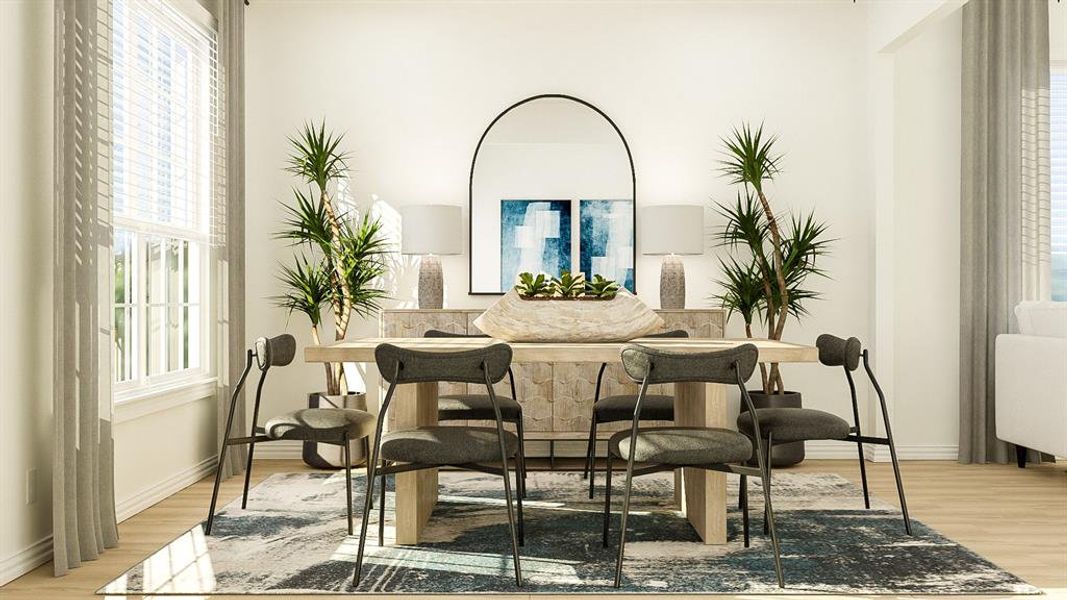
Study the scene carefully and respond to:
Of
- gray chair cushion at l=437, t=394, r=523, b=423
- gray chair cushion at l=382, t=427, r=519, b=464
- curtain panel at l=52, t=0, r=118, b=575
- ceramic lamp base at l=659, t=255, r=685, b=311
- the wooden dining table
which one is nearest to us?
gray chair cushion at l=382, t=427, r=519, b=464

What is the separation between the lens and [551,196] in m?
5.65

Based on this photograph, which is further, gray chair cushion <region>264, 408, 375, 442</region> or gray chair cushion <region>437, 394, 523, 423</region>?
gray chair cushion <region>437, 394, 523, 423</region>

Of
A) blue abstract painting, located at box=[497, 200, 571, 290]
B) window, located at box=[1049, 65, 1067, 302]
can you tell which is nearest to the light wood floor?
window, located at box=[1049, 65, 1067, 302]

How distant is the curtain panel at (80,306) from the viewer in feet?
10.5

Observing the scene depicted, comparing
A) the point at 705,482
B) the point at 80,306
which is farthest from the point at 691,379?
the point at 80,306

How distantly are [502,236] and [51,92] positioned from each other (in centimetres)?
289

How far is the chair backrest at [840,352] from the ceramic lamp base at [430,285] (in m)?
2.34

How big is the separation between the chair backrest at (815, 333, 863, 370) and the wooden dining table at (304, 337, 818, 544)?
357mm

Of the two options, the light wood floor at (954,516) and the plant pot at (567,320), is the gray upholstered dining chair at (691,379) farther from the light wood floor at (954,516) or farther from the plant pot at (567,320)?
the light wood floor at (954,516)

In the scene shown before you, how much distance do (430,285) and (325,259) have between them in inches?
30.6

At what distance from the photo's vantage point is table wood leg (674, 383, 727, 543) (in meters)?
3.48

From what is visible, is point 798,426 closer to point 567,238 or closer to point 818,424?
point 818,424

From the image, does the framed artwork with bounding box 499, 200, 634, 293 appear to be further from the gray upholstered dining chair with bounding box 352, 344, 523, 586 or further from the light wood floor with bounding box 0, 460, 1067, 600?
the gray upholstered dining chair with bounding box 352, 344, 523, 586

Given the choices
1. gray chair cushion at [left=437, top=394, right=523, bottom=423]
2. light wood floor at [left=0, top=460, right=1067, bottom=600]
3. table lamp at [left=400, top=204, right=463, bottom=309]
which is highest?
table lamp at [left=400, top=204, right=463, bottom=309]
